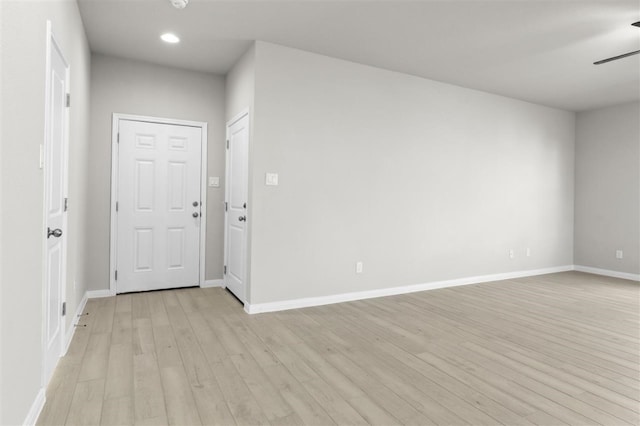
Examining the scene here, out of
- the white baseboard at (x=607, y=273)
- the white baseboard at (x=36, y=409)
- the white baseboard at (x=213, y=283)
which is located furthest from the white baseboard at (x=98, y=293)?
the white baseboard at (x=607, y=273)

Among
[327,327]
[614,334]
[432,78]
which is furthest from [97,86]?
[614,334]

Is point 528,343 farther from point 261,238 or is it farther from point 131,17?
point 131,17

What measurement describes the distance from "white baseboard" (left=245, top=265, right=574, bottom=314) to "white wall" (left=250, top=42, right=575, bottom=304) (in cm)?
7

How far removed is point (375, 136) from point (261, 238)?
1.89m

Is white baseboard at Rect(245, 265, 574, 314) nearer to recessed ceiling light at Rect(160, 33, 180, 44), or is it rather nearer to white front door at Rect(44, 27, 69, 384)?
white front door at Rect(44, 27, 69, 384)

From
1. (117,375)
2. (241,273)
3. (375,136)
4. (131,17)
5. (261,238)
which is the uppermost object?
(131,17)

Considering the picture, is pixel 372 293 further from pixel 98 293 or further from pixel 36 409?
pixel 36 409

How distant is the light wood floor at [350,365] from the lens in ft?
6.68

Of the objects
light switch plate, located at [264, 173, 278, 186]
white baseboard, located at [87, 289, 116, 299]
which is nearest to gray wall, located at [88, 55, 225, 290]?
white baseboard, located at [87, 289, 116, 299]

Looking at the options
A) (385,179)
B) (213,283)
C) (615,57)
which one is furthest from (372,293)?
(615,57)

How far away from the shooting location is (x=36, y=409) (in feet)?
6.24

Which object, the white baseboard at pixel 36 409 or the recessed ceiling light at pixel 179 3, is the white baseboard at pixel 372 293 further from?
the recessed ceiling light at pixel 179 3

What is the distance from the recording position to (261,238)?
12.7 ft

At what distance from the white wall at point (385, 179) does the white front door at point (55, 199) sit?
1.64 metres
